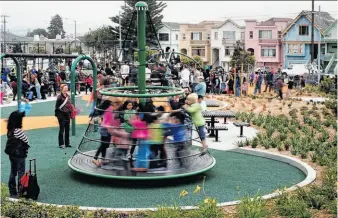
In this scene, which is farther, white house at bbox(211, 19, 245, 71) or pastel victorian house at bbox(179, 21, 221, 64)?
pastel victorian house at bbox(179, 21, 221, 64)

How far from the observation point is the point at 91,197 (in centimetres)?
1020

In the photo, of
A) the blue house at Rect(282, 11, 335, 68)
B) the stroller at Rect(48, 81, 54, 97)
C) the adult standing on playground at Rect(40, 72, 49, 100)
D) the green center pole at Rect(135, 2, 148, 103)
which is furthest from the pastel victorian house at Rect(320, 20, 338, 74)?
the green center pole at Rect(135, 2, 148, 103)

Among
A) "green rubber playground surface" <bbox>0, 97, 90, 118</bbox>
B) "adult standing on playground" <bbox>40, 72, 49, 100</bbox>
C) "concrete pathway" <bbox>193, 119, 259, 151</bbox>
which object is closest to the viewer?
"concrete pathway" <bbox>193, 119, 259, 151</bbox>

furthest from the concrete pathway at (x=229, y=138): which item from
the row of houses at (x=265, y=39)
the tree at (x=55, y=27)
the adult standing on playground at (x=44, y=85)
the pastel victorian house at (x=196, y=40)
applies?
the tree at (x=55, y=27)

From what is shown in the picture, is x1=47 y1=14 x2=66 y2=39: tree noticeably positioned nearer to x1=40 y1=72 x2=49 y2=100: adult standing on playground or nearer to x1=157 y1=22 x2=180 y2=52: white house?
x1=157 y1=22 x2=180 y2=52: white house

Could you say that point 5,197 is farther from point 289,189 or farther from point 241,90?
point 241,90

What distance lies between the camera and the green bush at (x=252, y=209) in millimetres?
8289

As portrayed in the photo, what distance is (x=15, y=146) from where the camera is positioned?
32.7 ft

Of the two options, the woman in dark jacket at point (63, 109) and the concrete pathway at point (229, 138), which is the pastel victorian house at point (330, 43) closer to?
the concrete pathway at point (229, 138)

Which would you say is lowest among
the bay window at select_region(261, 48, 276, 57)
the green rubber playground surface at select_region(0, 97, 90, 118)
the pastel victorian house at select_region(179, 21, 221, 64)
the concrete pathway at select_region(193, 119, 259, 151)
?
the concrete pathway at select_region(193, 119, 259, 151)

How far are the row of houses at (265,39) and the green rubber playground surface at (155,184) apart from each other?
51.5 metres

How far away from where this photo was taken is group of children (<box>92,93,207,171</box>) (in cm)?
1119

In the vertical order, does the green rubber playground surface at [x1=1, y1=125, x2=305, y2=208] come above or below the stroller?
below

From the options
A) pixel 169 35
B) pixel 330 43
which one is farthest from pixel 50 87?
pixel 169 35
